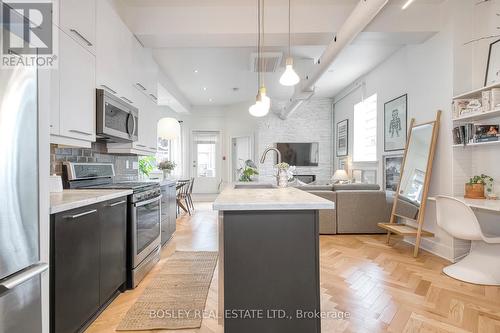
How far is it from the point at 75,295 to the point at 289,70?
2334mm

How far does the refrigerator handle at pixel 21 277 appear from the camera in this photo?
1007mm

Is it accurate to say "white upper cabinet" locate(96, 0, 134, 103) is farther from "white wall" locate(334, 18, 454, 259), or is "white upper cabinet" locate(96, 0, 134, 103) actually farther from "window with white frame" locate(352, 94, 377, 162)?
"window with white frame" locate(352, 94, 377, 162)

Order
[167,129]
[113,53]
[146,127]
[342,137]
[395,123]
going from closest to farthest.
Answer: [113,53] < [146,127] < [395,123] < [167,129] < [342,137]

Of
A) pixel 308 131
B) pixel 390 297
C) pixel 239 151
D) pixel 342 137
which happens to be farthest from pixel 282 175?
pixel 239 151

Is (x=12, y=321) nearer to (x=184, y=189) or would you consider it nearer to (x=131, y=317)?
(x=131, y=317)

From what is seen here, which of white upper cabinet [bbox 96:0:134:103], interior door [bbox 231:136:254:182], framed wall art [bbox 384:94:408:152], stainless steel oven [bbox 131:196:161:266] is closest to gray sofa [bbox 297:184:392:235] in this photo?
framed wall art [bbox 384:94:408:152]

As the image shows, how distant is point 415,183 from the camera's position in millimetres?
3758

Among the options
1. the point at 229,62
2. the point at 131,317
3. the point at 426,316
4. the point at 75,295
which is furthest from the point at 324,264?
the point at 229,62

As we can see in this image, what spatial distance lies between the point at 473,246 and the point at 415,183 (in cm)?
105

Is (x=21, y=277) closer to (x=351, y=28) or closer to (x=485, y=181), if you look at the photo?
(x=351, y=28)

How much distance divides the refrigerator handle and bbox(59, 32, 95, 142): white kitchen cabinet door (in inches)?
43.9

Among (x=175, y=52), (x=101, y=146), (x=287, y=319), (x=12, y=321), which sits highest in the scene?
(x=175, y=52)

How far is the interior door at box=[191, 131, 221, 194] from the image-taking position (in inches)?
340

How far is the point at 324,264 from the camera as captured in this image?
3059 mm
